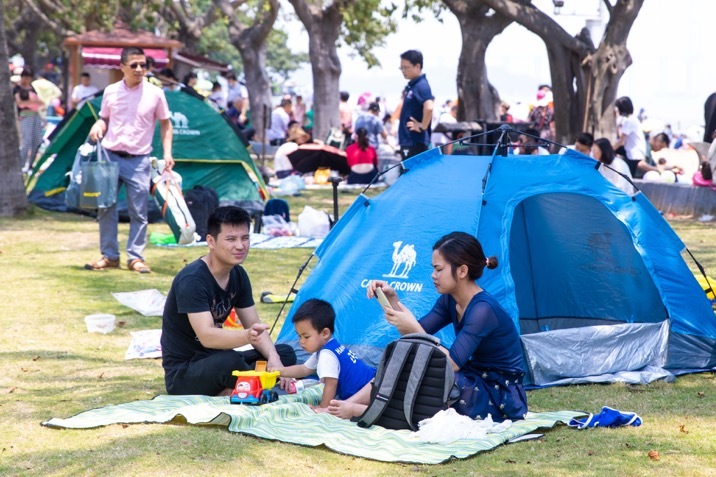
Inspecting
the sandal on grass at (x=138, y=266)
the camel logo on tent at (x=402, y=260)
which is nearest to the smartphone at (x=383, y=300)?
the camel logo on tent at (x=402, y=260)

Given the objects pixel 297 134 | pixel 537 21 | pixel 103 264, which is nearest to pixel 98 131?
pixel 103 264

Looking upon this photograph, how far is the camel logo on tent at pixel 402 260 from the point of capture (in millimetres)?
6219

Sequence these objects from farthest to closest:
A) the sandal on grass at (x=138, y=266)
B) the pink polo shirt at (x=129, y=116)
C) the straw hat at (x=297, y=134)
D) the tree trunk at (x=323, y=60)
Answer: the tree trunk at (x=323, y=60)
the straw hat at (x=297, y=134)
the sandal on grass at (x=138, y=266)
the pink polo shirt at (x=129, y=116)

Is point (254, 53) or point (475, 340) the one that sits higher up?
point (254, 53)

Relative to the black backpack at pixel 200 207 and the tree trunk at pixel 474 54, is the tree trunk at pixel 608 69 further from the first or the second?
the black backpack at pixel 200 207

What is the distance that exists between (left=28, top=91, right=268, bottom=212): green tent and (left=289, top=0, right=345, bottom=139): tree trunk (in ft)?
34.0

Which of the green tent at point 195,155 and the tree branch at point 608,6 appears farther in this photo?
the tree branch at point 608,6

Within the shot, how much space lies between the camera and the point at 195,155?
13.9 metres

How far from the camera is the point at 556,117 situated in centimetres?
1739

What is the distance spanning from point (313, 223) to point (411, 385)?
24.1 feet

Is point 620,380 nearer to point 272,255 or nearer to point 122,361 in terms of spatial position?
point 122,361

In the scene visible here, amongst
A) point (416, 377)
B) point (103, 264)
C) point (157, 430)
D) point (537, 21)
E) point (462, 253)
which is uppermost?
point (537, 21)

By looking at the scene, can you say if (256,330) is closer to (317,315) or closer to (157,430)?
(317,315)

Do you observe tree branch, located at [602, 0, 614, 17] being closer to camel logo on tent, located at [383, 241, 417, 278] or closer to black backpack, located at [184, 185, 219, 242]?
black backpack, located at [184, 185, 219, 242]
